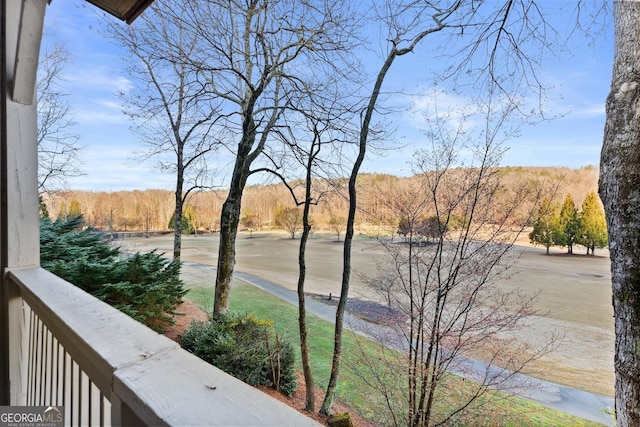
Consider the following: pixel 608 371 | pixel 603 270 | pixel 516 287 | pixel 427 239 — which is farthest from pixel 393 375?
pixel 603 270

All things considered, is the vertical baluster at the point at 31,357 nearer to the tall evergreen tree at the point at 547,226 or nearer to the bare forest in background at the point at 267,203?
the bare forest in background at the point at 267,203

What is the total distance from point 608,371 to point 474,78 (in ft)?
10.7

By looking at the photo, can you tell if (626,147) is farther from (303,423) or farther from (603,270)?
(603,270)

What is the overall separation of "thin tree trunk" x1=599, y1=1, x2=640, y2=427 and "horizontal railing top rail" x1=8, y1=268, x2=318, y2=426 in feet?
6.55

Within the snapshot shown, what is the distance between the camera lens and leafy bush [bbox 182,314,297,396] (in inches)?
140

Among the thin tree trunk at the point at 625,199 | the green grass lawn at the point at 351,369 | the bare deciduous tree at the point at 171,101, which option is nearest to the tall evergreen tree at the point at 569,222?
the green grass lawn at the point at 351,369

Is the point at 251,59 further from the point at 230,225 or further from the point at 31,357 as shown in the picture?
the point at 31,357

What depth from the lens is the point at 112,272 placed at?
3594 millimetres

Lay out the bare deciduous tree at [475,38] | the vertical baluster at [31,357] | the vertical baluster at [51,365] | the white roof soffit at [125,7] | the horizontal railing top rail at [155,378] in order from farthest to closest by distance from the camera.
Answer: the bare deciduous tree at [475,38], the white roof soffit at [125,7], the vertical baluster at [31,357], the vertical baluster at [51,365], the horizontal railing top rail at [155,378]

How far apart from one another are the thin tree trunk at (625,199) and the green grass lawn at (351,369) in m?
1.91

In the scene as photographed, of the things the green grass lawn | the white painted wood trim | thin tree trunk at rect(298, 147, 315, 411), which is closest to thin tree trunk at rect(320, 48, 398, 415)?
thin tree trunk at rect(298, 147, 315, 411)

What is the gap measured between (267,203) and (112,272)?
2543mm

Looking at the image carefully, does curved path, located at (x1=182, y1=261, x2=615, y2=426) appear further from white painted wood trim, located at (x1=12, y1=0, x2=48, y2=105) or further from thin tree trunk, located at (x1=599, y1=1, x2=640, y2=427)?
white painted wood trim, located at (x1=12, y1=0, x2=48, y2=105)

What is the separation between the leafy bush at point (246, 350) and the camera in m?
3.55
